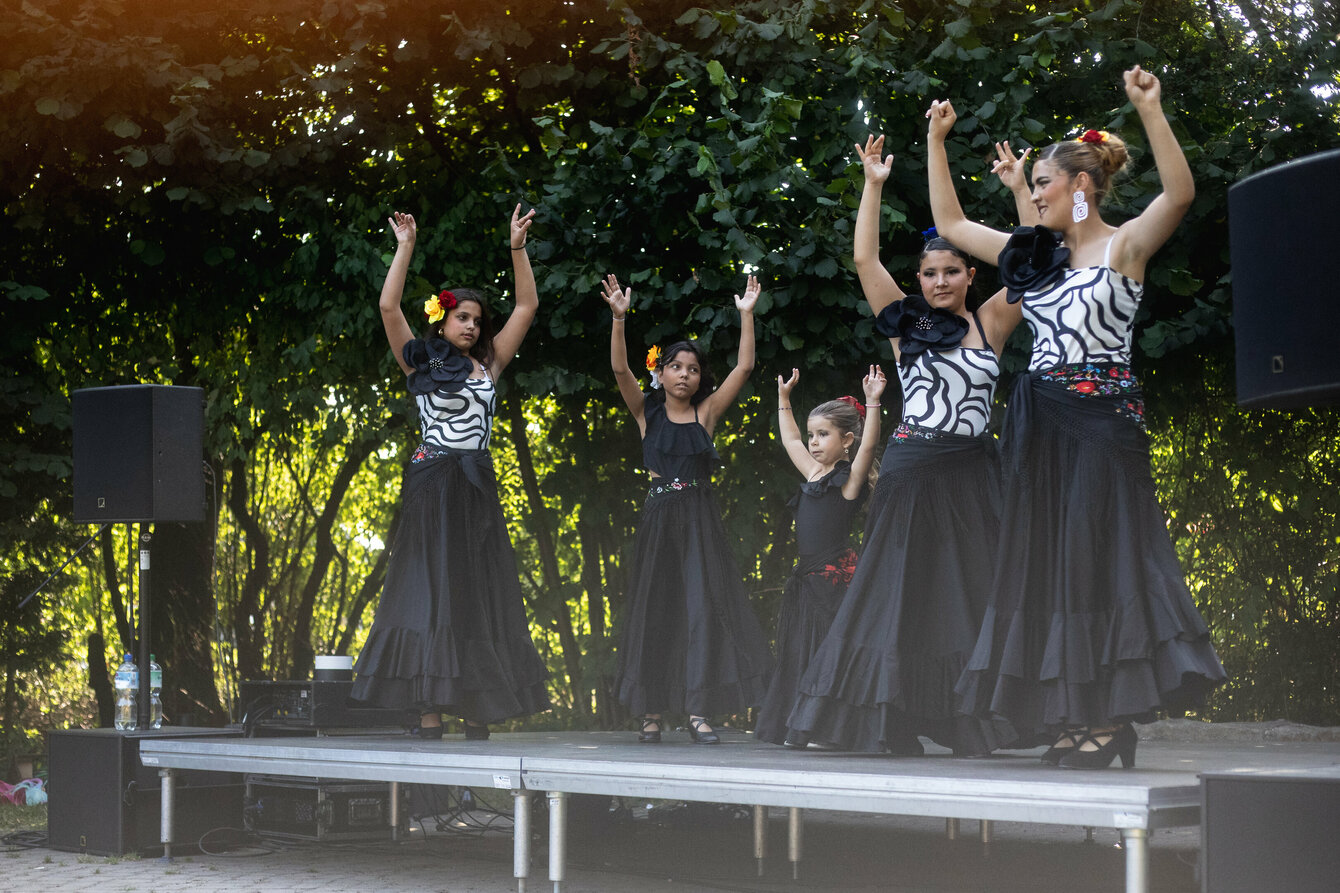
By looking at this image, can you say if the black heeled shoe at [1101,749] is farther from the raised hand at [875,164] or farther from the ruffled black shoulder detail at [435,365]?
the ruffled black shoulder detail at [435,365]

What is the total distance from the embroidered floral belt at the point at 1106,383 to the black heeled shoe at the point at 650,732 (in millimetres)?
2199

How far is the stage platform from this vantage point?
2.96m

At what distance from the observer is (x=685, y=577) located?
5168mm

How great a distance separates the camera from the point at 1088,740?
11.4ft

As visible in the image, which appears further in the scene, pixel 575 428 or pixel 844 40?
pixel 575 428

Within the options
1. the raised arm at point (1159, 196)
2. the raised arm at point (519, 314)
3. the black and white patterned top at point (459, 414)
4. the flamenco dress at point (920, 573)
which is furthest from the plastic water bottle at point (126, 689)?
the raised arm at point (1159, 196)

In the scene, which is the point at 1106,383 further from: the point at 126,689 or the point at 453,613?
the point at 126,689

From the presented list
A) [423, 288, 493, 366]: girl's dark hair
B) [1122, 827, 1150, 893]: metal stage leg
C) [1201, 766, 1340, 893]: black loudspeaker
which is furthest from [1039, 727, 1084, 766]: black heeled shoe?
[423, 288, 493, 366]: girl's dark hair

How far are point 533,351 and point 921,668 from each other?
12.0 feet

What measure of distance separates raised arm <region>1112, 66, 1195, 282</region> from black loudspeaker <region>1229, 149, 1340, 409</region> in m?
1.03

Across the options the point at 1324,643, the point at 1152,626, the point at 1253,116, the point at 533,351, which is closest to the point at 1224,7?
the point at 1253,116

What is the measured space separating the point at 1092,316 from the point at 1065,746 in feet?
3.59

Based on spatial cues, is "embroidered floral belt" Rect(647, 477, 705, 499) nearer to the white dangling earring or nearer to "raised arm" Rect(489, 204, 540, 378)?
"raised arm" Rect(489, 204, 540, 378)

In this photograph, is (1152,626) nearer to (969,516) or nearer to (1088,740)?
(1088,740)
